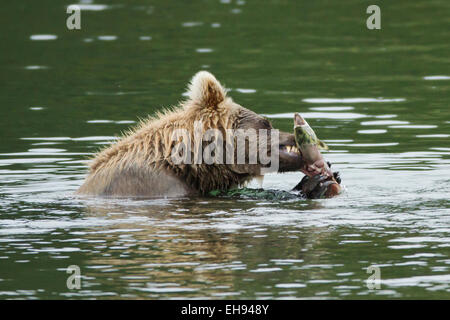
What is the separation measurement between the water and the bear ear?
111cm

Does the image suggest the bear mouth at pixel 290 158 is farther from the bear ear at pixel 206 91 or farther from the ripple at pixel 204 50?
the ripple at pixel 204 50

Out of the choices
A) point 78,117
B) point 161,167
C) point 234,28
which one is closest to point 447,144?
point 161,167

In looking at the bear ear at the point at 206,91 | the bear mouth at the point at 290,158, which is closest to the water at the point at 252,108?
the bear mouth at the point at 290,158

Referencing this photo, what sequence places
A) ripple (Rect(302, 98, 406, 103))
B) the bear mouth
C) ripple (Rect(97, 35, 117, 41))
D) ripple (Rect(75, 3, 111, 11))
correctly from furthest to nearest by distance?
ripple (Rect(75, 3, 111, 11)) → ripple (Rect(97, 35, 117, 41)) → ripple (Rect(302, 98, 406, 103)) → the bear mouth

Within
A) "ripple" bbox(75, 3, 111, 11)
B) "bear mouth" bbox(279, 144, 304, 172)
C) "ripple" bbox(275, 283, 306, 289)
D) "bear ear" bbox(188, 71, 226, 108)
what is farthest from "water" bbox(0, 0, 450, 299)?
"bear ear" bbox(188, 71, 226, 108)

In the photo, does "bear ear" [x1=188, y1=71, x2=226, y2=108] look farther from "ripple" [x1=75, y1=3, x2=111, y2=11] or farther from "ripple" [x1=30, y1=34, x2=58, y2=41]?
"ripple" [x1=75, y1=3, x2=111, y2=11]

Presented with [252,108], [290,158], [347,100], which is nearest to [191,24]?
[347,100]

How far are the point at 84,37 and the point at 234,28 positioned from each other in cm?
393

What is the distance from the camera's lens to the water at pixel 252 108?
31.3 feet

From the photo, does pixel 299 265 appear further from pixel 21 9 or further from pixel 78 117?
pixel 21 9

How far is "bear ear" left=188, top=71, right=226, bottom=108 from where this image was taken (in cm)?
1248

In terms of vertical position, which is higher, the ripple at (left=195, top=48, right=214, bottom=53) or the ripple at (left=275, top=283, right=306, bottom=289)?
the ripple at (left=195, top=48, right=214, bottom=53)
